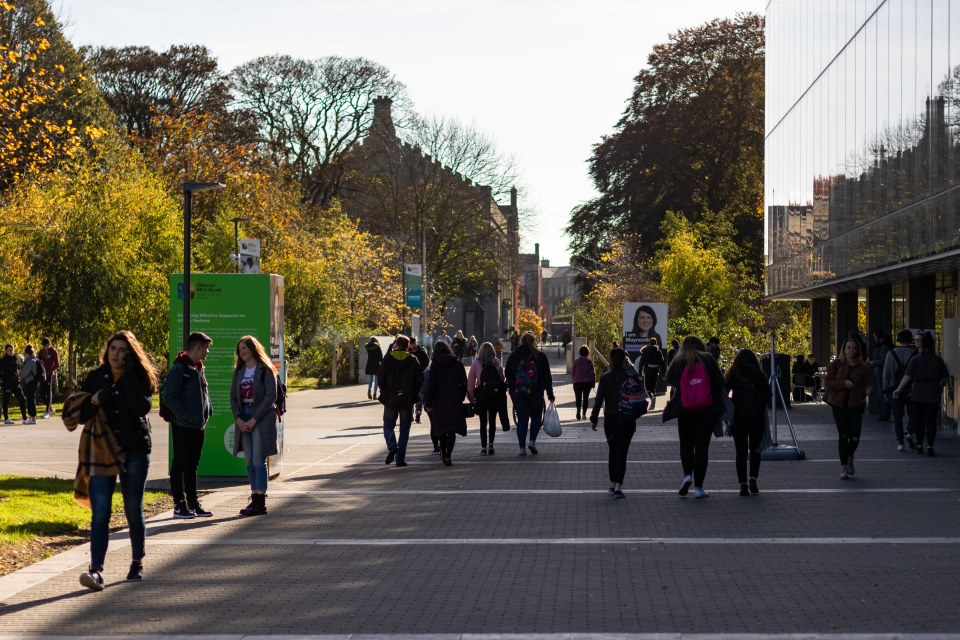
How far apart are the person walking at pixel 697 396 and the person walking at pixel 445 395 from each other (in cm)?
435

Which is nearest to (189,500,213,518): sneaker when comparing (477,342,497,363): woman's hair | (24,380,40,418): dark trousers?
(477,342,497,363): woman's hair

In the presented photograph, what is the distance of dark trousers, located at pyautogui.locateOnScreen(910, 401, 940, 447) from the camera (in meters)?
17.7

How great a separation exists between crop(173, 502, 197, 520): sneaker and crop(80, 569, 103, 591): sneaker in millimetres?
3550

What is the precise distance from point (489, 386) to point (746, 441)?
6.05 metres

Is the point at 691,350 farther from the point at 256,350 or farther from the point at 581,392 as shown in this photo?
the point at 581,392

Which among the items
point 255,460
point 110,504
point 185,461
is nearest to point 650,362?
point 255,460

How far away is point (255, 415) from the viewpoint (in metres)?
12.2

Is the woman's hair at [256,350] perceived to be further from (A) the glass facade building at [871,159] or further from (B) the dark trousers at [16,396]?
(B) the dark trousers at [16,396]

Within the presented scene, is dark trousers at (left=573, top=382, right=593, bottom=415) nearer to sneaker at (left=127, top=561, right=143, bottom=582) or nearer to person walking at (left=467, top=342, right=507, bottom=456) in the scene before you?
person walking at (left=467, top=342, right=507, bottom=456)

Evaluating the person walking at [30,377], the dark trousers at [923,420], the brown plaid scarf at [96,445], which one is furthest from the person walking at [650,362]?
the brown plaid scarf at [96,445]

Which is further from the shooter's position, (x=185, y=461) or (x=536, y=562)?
(x=185, y=461)

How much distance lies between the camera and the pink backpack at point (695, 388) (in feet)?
42.5

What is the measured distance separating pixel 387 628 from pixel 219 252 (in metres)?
40.0

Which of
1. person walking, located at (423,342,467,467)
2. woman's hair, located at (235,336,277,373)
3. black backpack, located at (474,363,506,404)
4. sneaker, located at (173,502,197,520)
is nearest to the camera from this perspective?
sneaker, located at (173,502,197,520)
